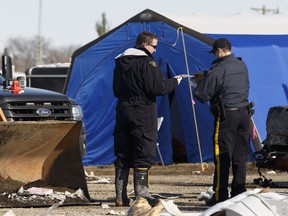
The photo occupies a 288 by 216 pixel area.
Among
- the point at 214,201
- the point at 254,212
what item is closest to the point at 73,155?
the point at 214,201

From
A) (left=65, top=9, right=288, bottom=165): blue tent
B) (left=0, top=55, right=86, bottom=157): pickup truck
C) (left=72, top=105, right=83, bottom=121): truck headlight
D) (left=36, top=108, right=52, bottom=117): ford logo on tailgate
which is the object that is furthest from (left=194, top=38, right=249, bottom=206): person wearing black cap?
(left=65, top=9, right=288, bottom=165): blue tent

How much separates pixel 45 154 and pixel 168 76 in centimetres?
726

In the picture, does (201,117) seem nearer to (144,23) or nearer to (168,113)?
(168,113)

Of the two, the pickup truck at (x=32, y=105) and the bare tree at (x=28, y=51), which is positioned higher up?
the pickup truck at (x=32, y=105)

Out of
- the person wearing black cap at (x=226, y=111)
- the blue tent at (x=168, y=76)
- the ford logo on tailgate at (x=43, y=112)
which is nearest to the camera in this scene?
the person wearing black cap at (x=226, y=111)

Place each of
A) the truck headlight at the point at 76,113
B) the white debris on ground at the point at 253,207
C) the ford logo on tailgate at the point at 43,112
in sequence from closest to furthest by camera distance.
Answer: the white debris on ground at the point at 253,207 → the ford logo on tailgate at the point at 43,112 → the truck headlight at the point at 76,113

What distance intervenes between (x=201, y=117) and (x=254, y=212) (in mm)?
11773

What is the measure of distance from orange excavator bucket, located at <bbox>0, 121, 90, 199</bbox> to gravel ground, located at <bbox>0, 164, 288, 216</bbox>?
15.9 inches

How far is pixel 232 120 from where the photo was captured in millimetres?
10828

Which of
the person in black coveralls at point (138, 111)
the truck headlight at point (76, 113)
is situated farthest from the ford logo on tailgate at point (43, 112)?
the person in black coveralls at point (138, 111)

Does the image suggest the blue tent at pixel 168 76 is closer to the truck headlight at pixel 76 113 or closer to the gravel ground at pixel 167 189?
the gravel ground at pixel 167 189

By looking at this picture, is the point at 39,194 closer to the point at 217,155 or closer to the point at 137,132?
the point at 137,132

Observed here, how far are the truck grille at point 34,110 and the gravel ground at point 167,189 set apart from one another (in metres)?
1.08

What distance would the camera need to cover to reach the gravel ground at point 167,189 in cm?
1070
